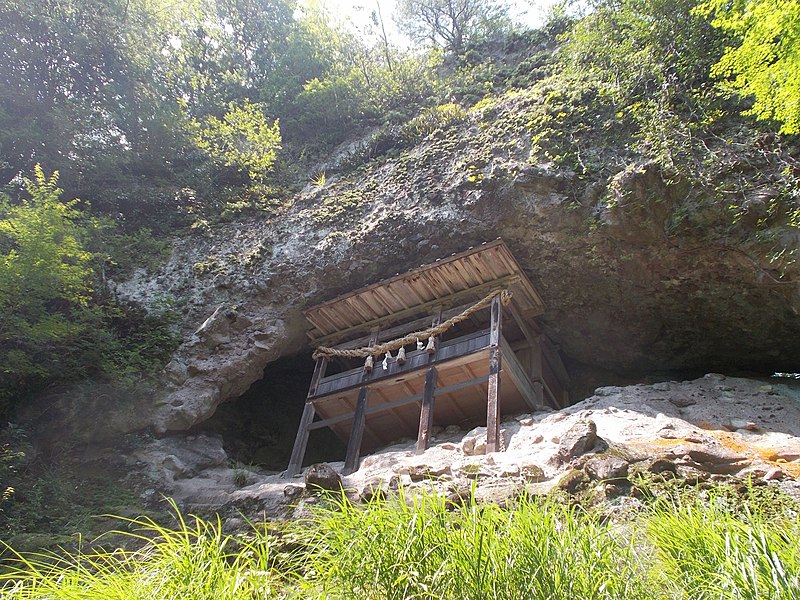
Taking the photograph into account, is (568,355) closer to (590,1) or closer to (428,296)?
(428,296)

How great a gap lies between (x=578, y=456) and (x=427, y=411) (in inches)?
126

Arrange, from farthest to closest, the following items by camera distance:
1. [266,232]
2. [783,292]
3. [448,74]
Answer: [448,74] → [266,232] → [783,292]

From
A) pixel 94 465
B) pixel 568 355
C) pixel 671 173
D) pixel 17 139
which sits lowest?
pixel 94 465

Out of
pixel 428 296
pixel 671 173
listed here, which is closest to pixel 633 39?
pixel 671 173

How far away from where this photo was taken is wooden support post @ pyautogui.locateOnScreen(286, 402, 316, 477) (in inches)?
396

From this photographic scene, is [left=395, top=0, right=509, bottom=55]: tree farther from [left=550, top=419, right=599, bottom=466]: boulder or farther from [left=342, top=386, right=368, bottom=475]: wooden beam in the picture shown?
[left=550, top=419, right=599, bottom=466]: boulder

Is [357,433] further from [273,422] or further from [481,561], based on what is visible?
[481,561]

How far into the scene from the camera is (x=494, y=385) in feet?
30.6

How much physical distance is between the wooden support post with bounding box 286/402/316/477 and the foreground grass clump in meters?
6.12

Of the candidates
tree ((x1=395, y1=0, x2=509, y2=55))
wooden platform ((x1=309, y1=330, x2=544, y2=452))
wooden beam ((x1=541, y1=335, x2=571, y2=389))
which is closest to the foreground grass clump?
wooden platform ((x1=309, y1=330, x2=544, y2=452))

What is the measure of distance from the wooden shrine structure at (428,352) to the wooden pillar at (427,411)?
0.02 m

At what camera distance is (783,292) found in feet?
29.8

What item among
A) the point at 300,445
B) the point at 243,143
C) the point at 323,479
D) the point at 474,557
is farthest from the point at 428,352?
the point at 243,143

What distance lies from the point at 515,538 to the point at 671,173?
7387mm
